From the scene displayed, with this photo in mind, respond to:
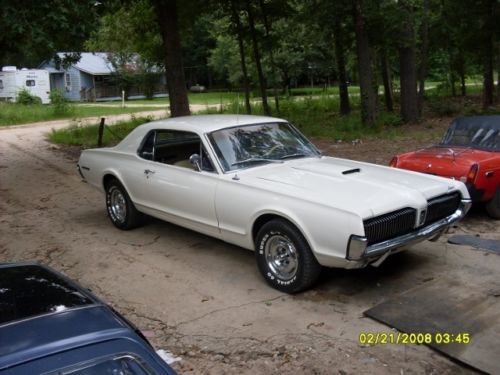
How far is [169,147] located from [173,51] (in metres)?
8.79

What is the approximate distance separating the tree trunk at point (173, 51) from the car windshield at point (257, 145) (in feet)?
30.0

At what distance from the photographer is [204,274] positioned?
18.7ft

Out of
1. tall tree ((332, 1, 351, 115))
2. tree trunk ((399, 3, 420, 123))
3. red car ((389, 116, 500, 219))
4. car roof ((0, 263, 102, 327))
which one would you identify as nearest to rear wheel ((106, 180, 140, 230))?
red car ((389, 116, 500, 219))

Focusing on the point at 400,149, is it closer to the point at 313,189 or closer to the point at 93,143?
the point at 313,189

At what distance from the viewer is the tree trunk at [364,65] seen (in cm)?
1475

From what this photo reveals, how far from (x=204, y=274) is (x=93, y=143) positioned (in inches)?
476

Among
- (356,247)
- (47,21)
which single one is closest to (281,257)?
(356,247)

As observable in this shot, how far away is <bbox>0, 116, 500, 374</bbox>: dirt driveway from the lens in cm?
400

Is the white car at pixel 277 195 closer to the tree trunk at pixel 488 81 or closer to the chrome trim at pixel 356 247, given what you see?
the chrome trim at pixel 356 247

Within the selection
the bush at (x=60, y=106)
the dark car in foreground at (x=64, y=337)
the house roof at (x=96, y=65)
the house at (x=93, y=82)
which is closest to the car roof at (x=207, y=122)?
the dark car in foreground at (x=64, y=337)

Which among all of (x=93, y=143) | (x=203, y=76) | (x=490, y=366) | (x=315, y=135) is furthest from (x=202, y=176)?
(x=203, y=76)

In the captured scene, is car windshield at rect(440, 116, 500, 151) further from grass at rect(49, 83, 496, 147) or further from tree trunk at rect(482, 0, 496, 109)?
tree trunk at rect(482, 0, 496, 109)

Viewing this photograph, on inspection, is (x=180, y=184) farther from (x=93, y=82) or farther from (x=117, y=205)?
(x=93, y=82)

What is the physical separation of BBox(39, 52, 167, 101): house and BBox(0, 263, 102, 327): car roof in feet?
173
